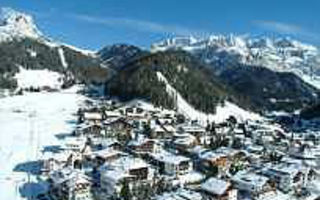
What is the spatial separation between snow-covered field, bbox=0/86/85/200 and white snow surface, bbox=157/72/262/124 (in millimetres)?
22635

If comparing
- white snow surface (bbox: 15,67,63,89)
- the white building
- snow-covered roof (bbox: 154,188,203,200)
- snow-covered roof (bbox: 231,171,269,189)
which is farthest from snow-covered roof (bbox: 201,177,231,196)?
white snow surface (bbox: 15,67,63,89)

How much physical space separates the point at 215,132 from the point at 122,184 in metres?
40.9

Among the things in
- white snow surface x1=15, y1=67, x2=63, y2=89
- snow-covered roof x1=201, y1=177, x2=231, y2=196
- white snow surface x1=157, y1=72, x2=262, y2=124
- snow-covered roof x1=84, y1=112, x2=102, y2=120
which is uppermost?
white snow surface x1=15, y1=67, x2=63, y2=89

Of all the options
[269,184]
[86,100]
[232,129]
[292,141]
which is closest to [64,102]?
[86,100]

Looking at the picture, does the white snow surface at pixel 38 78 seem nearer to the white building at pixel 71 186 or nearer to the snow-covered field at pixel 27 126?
the snow-covered field at pixel 27 126

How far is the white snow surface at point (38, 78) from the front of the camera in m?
172

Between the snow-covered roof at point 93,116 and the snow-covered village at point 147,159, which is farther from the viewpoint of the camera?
the snow-covered roof at point 93,116

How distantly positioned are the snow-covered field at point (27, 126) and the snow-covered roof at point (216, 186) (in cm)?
2009

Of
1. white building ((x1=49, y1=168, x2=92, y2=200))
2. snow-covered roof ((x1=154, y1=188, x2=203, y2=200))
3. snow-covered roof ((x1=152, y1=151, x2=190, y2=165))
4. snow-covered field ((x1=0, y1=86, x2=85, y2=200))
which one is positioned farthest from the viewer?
snow-covered roof ((x1=152, y1=151, x2=190, y2=165))

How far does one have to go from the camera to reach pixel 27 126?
3816 inches

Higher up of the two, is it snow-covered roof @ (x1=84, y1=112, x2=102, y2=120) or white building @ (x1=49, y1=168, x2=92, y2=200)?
snow-covered roof @ (x1=84, y1=112, x2=102, y2=120)

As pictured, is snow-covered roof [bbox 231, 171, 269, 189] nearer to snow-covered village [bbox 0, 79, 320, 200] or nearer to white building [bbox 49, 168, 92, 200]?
snow-covered village [bbox 0, 79, 320, 200]

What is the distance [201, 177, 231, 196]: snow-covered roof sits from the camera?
184 ft

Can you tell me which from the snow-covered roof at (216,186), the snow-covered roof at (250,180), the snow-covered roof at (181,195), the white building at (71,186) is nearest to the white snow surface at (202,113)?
the snow-covered roof at (250,180)
